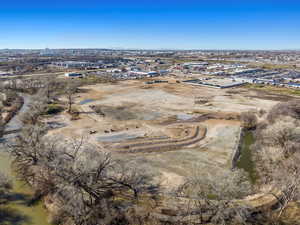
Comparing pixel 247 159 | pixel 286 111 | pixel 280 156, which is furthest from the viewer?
pixel 286 111

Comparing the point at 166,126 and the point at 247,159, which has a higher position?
the point at 166,126

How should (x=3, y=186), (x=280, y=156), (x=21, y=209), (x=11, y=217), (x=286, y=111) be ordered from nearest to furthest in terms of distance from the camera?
(x=11, y=217) < (x=21, y=209) < (x=3, y=186) < (x=280, y=156) < (x=286, y=111)

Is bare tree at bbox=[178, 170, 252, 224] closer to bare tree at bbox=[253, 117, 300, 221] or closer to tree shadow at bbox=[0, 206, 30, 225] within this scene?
bare tree at bbox=[253, 117, 300, 221]

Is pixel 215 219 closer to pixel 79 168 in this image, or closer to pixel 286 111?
pixel 79 168

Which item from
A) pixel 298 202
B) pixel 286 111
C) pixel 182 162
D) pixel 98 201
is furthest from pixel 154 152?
pixel 286 111

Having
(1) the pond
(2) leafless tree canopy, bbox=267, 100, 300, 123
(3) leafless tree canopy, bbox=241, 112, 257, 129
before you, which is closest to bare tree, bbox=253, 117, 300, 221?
(1) the pond

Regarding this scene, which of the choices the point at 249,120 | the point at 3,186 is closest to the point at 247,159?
the point at 249,120

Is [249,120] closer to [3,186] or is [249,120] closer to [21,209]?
[21,209]
